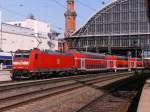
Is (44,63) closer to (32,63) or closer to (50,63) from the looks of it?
(50,63)

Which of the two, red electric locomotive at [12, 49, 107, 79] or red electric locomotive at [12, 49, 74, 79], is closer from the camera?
red electric locomotive at [12, 49, 74, 79]

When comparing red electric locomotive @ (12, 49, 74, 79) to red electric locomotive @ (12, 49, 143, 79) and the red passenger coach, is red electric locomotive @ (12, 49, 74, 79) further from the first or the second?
the red passenger coach

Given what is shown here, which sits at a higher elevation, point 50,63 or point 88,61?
point 88,61

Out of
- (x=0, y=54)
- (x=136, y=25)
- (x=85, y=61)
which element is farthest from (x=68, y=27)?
(x=85, y=61)

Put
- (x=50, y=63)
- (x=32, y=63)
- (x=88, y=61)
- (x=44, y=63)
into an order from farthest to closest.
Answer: (x=88, y=61) → (x=50, y=63) → (x=44, y=63) → (x=32, y=63)

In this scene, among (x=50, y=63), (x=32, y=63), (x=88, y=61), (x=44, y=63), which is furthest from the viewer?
(x=88, y=61)

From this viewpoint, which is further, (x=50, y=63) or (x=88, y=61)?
(x=88, y=61)

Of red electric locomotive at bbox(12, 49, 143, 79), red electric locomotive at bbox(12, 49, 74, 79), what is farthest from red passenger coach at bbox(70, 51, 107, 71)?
red electric locomotive at bbox(12, 49, 74, 79)

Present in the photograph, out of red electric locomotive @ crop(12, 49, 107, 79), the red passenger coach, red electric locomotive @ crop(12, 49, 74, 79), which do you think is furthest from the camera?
the red passenger coach

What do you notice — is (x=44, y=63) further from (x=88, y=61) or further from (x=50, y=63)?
(x=88, y=61)

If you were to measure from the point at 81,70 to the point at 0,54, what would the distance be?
43991 millimetres

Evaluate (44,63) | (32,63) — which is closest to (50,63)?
(44,63)

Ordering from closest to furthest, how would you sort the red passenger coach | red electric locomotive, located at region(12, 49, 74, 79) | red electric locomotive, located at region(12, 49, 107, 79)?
red electric locomotive, located at region(12, 49, 74, 79) < red electric locomotive, located at region(12, 49, 107, 79) < the red passenger coach

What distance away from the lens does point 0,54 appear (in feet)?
349
